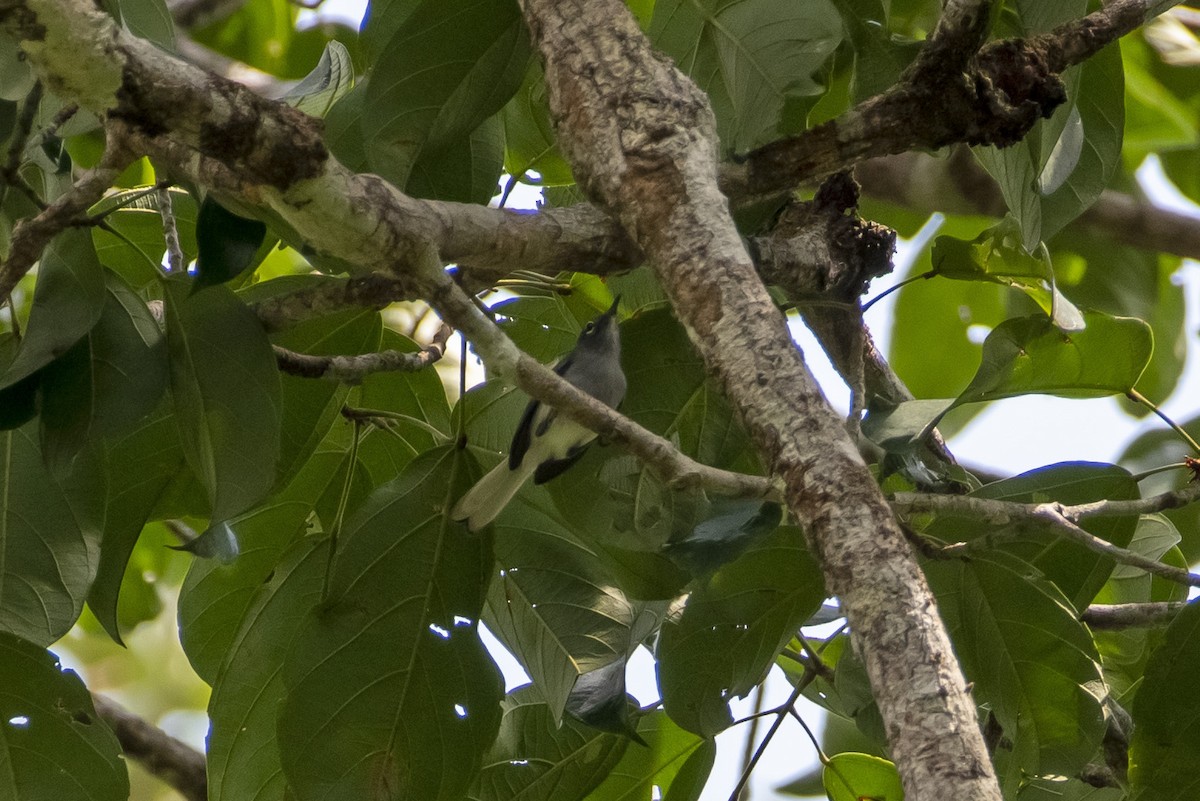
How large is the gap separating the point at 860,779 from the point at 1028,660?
0.52m

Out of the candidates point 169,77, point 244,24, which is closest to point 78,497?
point 169,77

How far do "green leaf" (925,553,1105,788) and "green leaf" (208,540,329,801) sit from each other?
106 centimetres

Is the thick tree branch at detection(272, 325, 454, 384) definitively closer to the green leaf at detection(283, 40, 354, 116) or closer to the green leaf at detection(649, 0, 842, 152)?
the green leaf at detection(283, 40, 354, 116)

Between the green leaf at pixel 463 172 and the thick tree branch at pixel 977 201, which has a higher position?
the thick tree branch at pixel 977 201

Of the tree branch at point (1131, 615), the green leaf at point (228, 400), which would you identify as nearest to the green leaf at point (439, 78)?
the green leaf at point (228, 400)

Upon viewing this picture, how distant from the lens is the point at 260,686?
6.29 ft

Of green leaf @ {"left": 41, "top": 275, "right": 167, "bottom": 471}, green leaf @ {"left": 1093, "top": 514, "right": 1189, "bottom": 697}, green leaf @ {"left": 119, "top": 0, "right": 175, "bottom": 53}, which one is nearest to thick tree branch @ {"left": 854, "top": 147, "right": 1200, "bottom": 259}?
green leaf @ {"left": 1093, "top": 514, "right": 1189, "bottom": 697}

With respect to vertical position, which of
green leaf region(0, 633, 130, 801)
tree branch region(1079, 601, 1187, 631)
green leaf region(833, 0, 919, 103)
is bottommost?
green leaf region(0, 633, 130, 801)

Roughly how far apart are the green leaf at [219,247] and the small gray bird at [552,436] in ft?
1.58

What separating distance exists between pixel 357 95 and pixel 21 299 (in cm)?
231

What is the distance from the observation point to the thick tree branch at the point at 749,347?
2.56ft

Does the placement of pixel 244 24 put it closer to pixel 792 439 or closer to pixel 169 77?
pixel 169 77

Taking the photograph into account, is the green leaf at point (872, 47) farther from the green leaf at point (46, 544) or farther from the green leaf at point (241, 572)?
the green leaf at point (46, 544)

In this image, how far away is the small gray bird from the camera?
1.77 meters
